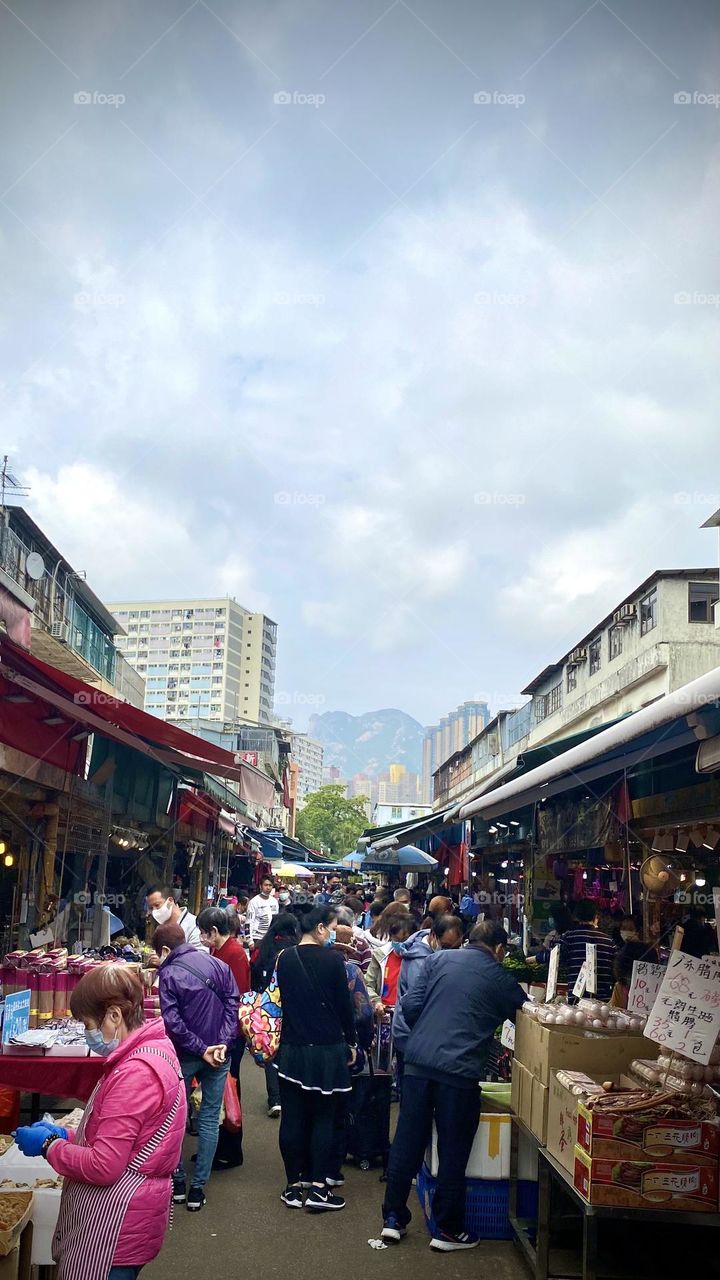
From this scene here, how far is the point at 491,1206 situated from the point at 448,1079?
79 centimetres

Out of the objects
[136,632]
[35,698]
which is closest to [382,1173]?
[35,698]

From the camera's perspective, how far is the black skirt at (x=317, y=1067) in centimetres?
582

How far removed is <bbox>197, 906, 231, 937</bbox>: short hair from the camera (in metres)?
6.95

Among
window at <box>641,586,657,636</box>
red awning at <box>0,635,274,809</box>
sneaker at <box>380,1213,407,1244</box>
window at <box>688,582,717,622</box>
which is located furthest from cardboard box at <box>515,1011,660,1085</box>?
window at <box>641,586,657,636</box>

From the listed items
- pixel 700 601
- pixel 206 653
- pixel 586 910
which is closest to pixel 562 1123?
pixel 586 910

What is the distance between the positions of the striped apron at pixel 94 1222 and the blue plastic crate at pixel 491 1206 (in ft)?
9.72

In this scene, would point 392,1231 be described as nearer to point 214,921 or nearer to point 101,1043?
point 214,921

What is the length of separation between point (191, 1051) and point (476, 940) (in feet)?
5.98

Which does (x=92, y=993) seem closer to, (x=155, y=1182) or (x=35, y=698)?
(x=155, y=1182)

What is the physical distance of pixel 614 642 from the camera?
3075 cm

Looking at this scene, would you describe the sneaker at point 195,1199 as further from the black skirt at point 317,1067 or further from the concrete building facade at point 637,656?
the concrete building facade at point 637,656

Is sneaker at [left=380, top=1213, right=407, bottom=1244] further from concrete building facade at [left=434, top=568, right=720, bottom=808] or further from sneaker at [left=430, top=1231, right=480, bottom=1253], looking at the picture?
concrete building facade at [left=434, top=568, right=720, bottom=808]

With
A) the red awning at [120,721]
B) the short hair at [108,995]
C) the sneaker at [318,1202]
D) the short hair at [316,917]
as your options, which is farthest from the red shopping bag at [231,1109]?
the short hair at [108,995]

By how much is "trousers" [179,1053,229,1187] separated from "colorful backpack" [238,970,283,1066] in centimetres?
62
